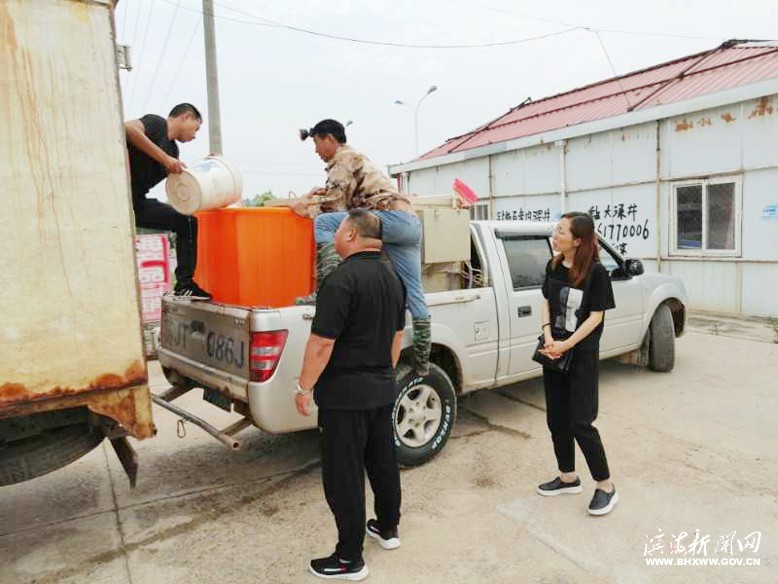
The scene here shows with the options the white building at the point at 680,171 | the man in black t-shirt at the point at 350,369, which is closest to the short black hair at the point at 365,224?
the man in black t-shirt at the point at 350,369

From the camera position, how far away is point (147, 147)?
3.59 m

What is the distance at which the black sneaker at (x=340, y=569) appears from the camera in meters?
2.88

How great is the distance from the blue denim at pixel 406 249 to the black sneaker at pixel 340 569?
5.23 feet

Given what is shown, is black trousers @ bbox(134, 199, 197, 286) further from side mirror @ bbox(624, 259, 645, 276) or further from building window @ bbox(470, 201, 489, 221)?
building window @ bbox(470, 201, 489, 221)

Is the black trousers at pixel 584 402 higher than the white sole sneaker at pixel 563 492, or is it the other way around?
the black trousers at pixel 584 402

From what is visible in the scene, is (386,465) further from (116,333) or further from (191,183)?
(191,183)

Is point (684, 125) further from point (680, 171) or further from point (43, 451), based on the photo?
point (43, 451)

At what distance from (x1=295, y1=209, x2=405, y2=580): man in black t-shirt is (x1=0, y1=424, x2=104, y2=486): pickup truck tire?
1.12 metres

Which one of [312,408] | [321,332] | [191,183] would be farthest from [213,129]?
[321,332]

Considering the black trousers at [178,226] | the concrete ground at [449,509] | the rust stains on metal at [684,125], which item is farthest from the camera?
the rust stains on metal at [684,125]

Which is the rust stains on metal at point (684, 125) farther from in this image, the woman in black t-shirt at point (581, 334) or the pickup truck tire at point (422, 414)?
the pickup truck tire at point (422, 414)

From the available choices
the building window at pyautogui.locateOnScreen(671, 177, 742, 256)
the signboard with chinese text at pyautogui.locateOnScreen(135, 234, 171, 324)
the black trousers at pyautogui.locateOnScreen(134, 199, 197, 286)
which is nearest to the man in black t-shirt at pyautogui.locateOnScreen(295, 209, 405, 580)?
the black trousers at pyautogui.locateOnScreen(134, 199, 197, 286)

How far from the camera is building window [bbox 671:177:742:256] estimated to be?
9.50 metres

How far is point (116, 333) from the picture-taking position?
2.70 meters
